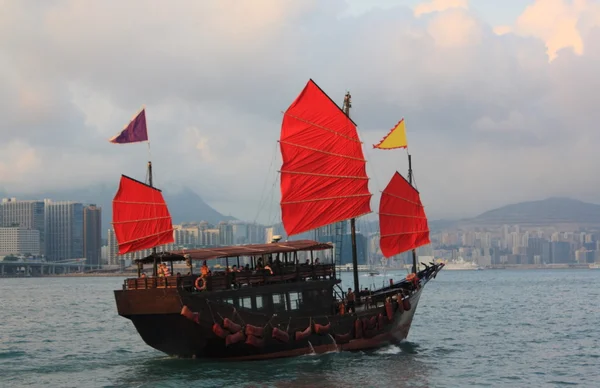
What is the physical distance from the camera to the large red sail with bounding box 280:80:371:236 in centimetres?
3681

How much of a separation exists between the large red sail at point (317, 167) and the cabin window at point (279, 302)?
7102 millimetres

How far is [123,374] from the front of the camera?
28.6 metres

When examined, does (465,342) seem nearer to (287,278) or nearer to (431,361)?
(431,361)

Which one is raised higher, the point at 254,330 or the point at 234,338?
the point at 254,330

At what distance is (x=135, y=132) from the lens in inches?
1243

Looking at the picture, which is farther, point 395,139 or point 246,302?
point 395,139

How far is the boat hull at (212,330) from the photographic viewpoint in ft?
89.9

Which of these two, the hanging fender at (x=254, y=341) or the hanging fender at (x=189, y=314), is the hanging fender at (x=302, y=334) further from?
the hanging fender at (x=189, y=314)

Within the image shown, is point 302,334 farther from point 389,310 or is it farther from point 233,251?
point 389,310

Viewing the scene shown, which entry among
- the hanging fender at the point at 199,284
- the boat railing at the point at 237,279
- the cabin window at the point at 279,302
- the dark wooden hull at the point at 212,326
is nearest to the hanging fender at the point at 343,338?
the dark wooden hull at the point at 212,326

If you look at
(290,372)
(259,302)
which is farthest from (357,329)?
(290,372)

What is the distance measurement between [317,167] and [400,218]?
5406 mm

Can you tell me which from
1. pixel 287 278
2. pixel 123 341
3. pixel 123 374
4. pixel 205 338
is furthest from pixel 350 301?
pixel 123 341

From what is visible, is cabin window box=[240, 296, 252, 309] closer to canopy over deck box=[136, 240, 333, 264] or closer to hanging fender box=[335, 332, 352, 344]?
canopy over deck box=[136, 240, 333, 264]
